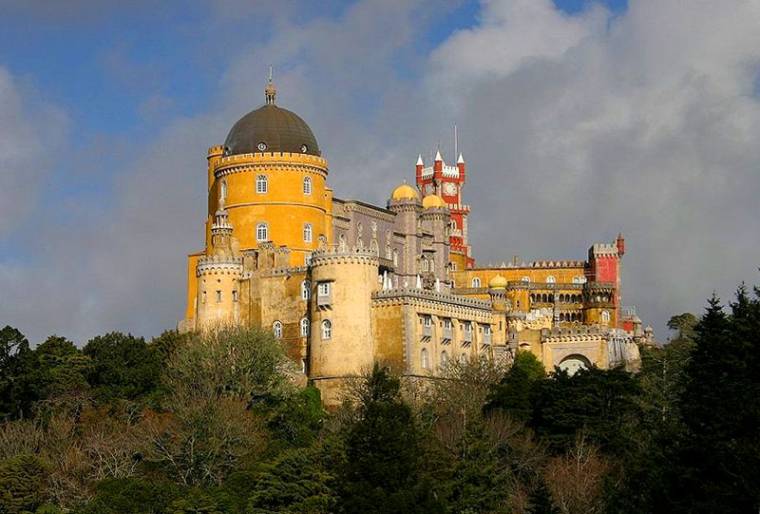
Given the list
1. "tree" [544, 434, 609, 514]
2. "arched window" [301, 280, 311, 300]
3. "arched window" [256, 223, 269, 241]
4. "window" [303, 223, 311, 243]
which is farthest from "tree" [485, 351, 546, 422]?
"arched window" [256, 223, 269, 241]

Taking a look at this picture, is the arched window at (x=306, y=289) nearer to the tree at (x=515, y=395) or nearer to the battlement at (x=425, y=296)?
the battlement at (x=425, y=296)

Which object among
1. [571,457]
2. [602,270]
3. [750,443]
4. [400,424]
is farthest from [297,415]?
[602,270]

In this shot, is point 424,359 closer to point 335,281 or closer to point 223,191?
point 335,281

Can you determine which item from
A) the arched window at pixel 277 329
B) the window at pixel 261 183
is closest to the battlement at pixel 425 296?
the arched window at pixel 277 329

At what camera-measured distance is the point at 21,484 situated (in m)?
67.4

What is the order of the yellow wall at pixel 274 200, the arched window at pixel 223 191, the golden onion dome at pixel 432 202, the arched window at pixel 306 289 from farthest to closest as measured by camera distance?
the golden onion dome at pixel 432 202, the arched window at pixel 223 191, the yellow wall at pixel 274 200, the arched window at pixel 306 289

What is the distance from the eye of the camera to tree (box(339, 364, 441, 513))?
5575 centimetres

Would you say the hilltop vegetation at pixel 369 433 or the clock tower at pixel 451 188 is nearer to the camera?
the hilltop vegetation at pixel 369 433

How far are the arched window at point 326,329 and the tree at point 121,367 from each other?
28.2 ft

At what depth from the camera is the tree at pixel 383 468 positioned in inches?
2195

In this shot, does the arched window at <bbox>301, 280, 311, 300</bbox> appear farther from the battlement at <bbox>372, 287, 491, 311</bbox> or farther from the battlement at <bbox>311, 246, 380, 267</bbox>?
the battlement at <bbox>372, 287, 491, 311</bbox>

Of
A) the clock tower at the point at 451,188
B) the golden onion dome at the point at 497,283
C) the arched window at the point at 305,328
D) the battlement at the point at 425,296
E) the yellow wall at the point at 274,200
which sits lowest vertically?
the arched window at the point at 305,328

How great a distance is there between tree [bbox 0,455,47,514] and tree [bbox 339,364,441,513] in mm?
16001

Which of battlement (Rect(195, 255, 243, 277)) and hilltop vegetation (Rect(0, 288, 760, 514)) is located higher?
battlement (Rect(195, 255, 243, 277))
